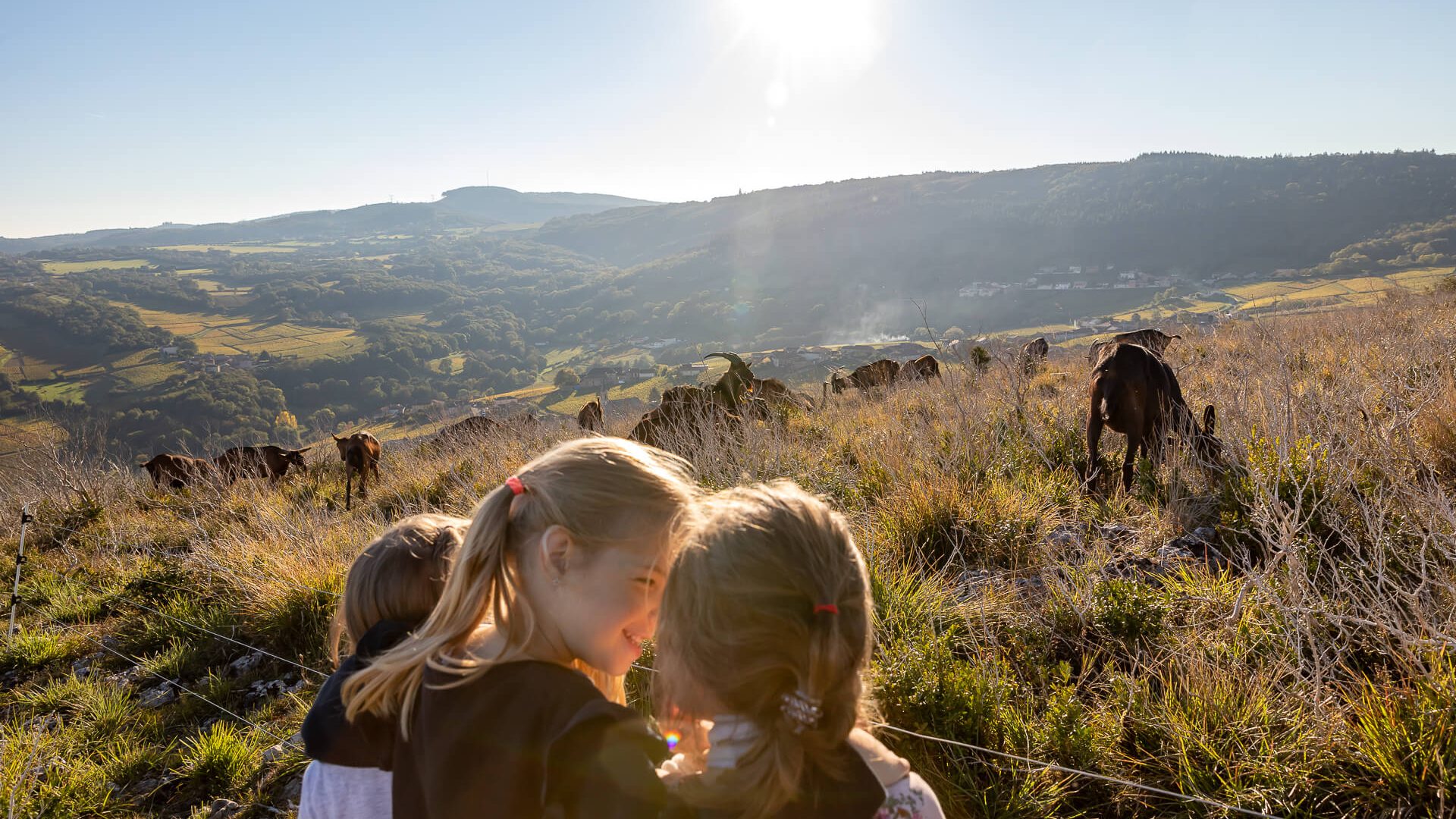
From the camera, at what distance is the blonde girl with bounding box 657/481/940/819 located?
1196 mm

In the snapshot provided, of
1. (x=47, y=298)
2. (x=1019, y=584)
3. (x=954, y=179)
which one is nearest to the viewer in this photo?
(x=1019, y=584)

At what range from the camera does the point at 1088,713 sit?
2.39m

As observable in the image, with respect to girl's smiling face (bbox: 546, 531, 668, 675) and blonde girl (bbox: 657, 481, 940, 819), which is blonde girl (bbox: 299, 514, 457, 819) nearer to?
girl's smiling face (bbox: 546, 531, 668, 675)

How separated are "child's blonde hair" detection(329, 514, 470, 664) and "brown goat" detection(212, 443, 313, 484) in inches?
361

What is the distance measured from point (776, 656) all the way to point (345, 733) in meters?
1.33

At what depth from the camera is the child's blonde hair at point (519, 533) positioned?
160 centimetres

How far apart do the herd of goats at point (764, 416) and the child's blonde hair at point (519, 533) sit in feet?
11.5

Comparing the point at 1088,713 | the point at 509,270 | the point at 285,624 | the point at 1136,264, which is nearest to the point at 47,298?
the point at 509,270

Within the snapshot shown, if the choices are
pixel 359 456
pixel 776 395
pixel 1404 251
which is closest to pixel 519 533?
pixel 359 456

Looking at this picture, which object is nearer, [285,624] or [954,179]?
[285,624]

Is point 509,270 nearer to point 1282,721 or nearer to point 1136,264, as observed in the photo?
point 1136,264

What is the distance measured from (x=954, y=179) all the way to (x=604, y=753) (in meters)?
150

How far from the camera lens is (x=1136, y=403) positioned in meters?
4.71

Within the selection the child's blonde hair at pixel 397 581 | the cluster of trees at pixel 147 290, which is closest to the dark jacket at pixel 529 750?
the child's blonde hair at pixel 397 581
